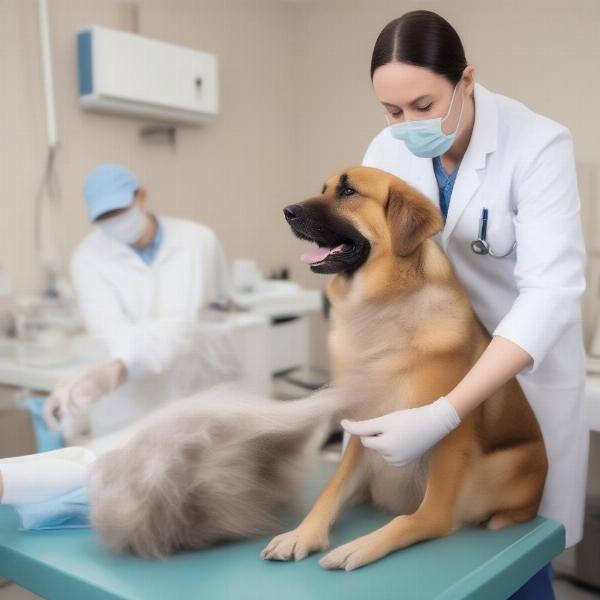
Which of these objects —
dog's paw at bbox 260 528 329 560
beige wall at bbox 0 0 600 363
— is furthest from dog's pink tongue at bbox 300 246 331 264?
beige wall at bbox 0 0 600 363

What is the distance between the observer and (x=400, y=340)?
0.70 meters

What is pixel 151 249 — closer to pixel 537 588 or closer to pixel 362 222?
pixel 362 222

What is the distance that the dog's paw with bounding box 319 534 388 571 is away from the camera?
2.07 ft

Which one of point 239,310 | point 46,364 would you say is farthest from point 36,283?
point 239,310

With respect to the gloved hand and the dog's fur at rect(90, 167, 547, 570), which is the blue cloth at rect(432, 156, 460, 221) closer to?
the dog's fur at rect(90, 167, 547, 570)

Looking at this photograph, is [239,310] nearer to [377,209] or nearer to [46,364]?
[46,364]

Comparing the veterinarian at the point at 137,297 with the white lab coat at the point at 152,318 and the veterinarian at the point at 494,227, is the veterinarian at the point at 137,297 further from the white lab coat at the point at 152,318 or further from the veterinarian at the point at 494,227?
the veterinarian at the point at 494,227

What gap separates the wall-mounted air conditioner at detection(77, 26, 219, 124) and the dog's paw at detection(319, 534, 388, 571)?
1673mm

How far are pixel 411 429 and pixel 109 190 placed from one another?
1.31 meters

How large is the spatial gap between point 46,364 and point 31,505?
1.07 meters

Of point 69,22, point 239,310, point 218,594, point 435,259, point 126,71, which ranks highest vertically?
point 69,22

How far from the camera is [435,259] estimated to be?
0.71 metres

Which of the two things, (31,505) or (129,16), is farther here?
(129,16)

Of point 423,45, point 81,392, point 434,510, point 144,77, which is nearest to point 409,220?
point 423,45
